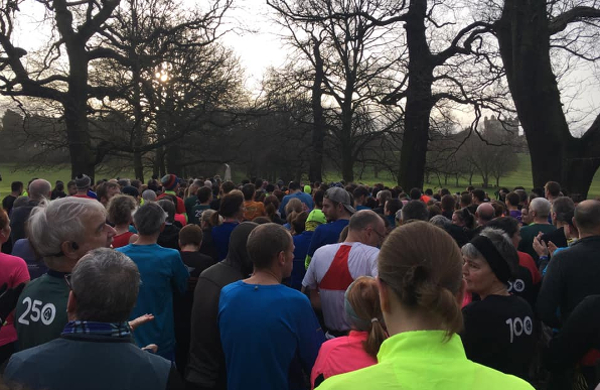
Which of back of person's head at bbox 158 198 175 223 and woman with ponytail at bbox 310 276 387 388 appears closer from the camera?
woman with ponytail at bbox 310 276 387 388

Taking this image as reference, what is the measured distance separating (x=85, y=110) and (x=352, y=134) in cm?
1205

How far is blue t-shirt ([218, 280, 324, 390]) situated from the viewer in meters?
3.08

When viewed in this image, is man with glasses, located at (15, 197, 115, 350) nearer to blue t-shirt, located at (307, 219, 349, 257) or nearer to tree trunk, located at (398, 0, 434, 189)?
blue t-shirt, located at (307, 219, 349, 257)

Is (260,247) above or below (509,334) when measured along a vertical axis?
above

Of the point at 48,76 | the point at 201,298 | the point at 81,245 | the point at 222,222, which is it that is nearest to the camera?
the point at 81,245

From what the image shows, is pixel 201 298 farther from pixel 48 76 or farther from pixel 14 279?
pixel 48 76

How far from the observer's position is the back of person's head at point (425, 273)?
58.4 inches

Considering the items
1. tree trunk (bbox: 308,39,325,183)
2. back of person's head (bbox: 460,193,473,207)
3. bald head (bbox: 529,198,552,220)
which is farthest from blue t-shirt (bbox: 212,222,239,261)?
tree trunk (bbox: 308,39,325,183)

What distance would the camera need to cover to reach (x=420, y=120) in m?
16.9

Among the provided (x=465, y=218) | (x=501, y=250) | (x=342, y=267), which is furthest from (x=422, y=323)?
(x=465, y=218)

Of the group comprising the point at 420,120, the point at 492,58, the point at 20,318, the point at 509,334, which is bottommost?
the point at 509,334

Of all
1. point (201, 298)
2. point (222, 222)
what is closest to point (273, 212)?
point (222, 222)

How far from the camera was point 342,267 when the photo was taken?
160 inches

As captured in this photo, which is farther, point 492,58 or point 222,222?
point 492,58
